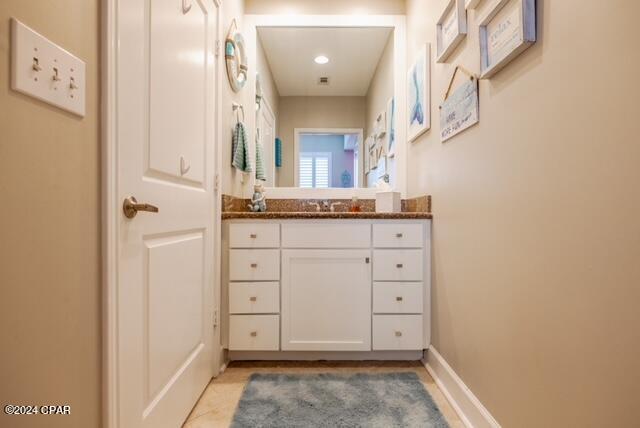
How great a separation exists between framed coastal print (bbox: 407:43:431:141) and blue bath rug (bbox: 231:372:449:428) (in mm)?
1345

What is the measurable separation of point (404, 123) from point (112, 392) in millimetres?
2070

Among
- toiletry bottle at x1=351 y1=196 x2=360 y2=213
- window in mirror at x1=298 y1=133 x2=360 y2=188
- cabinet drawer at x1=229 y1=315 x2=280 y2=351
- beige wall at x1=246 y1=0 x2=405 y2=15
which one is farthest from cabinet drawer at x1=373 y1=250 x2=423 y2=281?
beige wall at x1=246 y1=0 x2=405 y2=15

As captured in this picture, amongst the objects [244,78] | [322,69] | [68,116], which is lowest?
[68,116]

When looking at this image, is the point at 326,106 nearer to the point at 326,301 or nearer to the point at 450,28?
the point at 450,28

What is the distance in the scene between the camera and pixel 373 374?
165 centimetres

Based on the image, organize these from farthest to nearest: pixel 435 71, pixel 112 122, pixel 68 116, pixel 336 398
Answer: pixel 435 71, pixel 336 398, pixel 112 122, pixel 68 116

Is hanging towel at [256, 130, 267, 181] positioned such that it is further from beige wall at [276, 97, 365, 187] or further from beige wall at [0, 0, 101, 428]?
beige wall at [0, 0, 101, 428]

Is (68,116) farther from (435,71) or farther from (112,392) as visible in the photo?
(435,71)

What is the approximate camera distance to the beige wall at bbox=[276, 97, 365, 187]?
2361mm

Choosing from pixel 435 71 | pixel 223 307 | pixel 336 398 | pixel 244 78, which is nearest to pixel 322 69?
pixel 244 78

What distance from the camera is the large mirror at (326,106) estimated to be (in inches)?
89.1

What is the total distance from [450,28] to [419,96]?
469 mm

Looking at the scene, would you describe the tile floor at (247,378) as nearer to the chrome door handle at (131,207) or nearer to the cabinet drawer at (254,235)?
the cabinet drawer at (254,235)

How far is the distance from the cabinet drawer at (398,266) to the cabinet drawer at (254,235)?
0.56 metres
